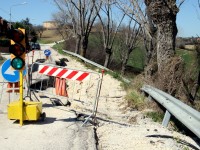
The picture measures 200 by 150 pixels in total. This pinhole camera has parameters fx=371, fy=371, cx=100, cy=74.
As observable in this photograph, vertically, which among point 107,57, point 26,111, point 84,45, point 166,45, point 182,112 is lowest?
point 107,57

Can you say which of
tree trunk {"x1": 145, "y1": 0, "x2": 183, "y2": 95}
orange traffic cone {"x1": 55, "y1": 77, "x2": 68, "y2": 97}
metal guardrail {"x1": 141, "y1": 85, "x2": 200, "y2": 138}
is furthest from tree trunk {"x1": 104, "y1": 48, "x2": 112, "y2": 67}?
metal guardrail {"x1": 141, "y1": 85, "x2": 200, "y2": 138}

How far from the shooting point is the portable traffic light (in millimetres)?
7789

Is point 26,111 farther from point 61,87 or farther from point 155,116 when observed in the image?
point 61,87

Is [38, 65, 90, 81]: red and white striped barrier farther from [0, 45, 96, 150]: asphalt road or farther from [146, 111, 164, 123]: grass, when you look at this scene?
[146, 111, 164, 123]: grass

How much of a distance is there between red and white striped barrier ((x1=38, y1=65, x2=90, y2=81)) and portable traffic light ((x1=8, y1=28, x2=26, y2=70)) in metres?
1.57

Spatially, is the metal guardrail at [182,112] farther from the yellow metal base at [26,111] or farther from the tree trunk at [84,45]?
the tree trunk at [84,45]

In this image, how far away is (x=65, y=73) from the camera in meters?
9.32

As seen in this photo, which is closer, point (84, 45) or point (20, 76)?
point (20, 76)

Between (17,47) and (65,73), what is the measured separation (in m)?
1.80

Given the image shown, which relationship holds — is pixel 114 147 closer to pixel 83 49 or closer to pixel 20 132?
pixel 20 132

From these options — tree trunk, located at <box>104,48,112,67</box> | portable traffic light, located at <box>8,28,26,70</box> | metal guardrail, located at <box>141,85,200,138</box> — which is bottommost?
tree trunk, located at <box>104,48,112,67</box>

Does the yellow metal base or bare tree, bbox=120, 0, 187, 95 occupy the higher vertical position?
bare tree, bbox=120, 0, 187, 95

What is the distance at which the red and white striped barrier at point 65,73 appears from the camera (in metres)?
9.10

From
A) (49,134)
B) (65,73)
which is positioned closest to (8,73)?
(65,73)
